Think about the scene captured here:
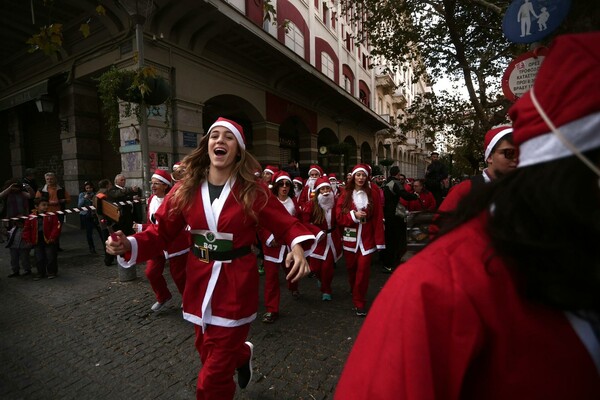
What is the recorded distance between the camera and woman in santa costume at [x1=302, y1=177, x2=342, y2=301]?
4840mm

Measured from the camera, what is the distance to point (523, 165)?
71 centimetres

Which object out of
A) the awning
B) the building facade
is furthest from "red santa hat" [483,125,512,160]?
the awning

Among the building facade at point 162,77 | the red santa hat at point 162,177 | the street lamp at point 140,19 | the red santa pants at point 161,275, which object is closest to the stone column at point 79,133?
the building facade at point 162,77

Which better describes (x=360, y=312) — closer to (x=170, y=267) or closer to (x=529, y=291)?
(x=170, y=267)

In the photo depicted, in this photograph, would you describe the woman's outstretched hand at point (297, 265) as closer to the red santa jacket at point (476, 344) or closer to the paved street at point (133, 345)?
the paved street at point (133, 345)

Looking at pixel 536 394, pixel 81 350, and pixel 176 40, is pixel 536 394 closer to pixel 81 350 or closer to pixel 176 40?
pixel 81 350

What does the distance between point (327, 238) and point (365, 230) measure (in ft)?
2.32

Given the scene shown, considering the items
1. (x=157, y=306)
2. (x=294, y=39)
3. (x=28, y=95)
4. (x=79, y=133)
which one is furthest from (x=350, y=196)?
(x=294, y=39)

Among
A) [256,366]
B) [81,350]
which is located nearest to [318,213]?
[256,366]

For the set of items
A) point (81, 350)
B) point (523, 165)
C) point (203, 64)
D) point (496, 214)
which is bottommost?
point (81, 350)

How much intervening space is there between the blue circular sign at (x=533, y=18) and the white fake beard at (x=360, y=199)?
2530mm

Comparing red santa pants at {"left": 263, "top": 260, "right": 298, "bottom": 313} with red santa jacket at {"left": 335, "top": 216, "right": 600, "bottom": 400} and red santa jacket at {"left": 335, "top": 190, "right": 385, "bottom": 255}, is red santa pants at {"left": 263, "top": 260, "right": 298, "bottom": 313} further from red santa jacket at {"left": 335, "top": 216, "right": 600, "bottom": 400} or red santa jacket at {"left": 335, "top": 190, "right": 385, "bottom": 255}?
red santa jacket at {"left": 335, "top": 216, "right": 600, "bottom": 400}

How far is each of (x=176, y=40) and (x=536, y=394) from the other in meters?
10.2

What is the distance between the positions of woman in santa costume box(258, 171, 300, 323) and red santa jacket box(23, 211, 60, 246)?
13.8ft
